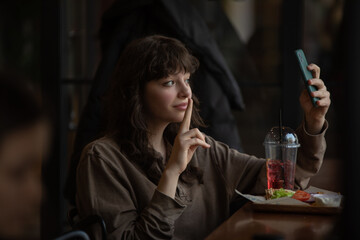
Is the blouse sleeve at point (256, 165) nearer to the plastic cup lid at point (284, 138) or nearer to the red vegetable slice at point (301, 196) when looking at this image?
the plastic cup lid at point (284, 138)

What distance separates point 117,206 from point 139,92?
405 millimetres

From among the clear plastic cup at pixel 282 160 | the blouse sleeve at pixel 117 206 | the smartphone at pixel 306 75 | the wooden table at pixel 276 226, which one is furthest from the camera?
the clear plastic cup at pixel 282 160

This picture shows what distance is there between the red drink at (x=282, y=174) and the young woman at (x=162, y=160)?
2.5 inches

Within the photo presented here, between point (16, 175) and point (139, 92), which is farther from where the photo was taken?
point (139, 92)

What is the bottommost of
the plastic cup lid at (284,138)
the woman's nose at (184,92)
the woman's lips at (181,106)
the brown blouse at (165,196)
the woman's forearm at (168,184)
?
the brown blouse at (165,196)

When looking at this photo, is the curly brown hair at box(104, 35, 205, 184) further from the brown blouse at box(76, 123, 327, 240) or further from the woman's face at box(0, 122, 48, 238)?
the woman's face at box(0, 122, 48, 238)

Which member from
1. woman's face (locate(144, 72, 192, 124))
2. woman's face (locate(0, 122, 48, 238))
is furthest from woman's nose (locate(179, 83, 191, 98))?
woman's face (locate(0, 122, 48, 238))

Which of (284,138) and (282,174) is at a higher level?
(284,138)

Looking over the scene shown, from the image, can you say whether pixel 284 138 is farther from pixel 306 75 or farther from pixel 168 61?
pixel 168 61

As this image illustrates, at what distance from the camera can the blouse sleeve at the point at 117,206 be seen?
4.88 ft

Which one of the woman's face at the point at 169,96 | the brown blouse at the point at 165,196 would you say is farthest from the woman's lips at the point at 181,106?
the brown blouse at the point at 165,196

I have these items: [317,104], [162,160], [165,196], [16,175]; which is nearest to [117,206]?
[165,196]

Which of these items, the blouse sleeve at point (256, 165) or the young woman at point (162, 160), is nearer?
the young woman at point (162, 160)

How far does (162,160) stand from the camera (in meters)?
1.74
